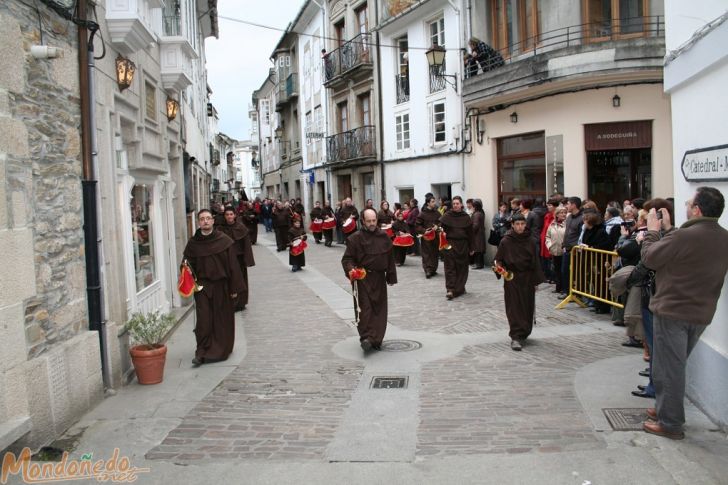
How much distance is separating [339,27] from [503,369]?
2391cm

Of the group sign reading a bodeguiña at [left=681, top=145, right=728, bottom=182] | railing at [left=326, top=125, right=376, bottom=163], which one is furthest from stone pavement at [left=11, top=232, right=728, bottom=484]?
railing at [left=326, top=125, right=376, bottom=163]

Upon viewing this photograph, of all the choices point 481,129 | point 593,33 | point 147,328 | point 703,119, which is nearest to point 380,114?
point 481,129

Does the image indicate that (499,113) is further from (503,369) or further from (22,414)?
(22,414)

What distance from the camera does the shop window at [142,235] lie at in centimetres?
909

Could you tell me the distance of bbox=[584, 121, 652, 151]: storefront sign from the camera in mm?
13680

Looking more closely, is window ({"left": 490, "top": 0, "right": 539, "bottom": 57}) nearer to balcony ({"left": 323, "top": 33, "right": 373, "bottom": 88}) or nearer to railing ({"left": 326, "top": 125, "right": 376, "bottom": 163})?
balcony ({"left": 323, "top": 33, "right": 373, "bottom": 88})

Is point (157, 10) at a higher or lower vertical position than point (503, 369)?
higher

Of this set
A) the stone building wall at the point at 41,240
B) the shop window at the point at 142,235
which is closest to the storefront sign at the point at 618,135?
the shop window at the point at 142,235

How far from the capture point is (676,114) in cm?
635

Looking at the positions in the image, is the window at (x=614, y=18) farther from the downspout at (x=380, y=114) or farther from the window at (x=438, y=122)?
the downspout at (x=380, y=114)

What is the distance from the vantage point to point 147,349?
7176 mm

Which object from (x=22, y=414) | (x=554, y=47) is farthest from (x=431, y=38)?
(x=22, y=414)

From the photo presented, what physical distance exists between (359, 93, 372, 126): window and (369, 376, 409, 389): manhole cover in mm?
19648

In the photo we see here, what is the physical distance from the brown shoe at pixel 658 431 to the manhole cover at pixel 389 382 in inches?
95.2
